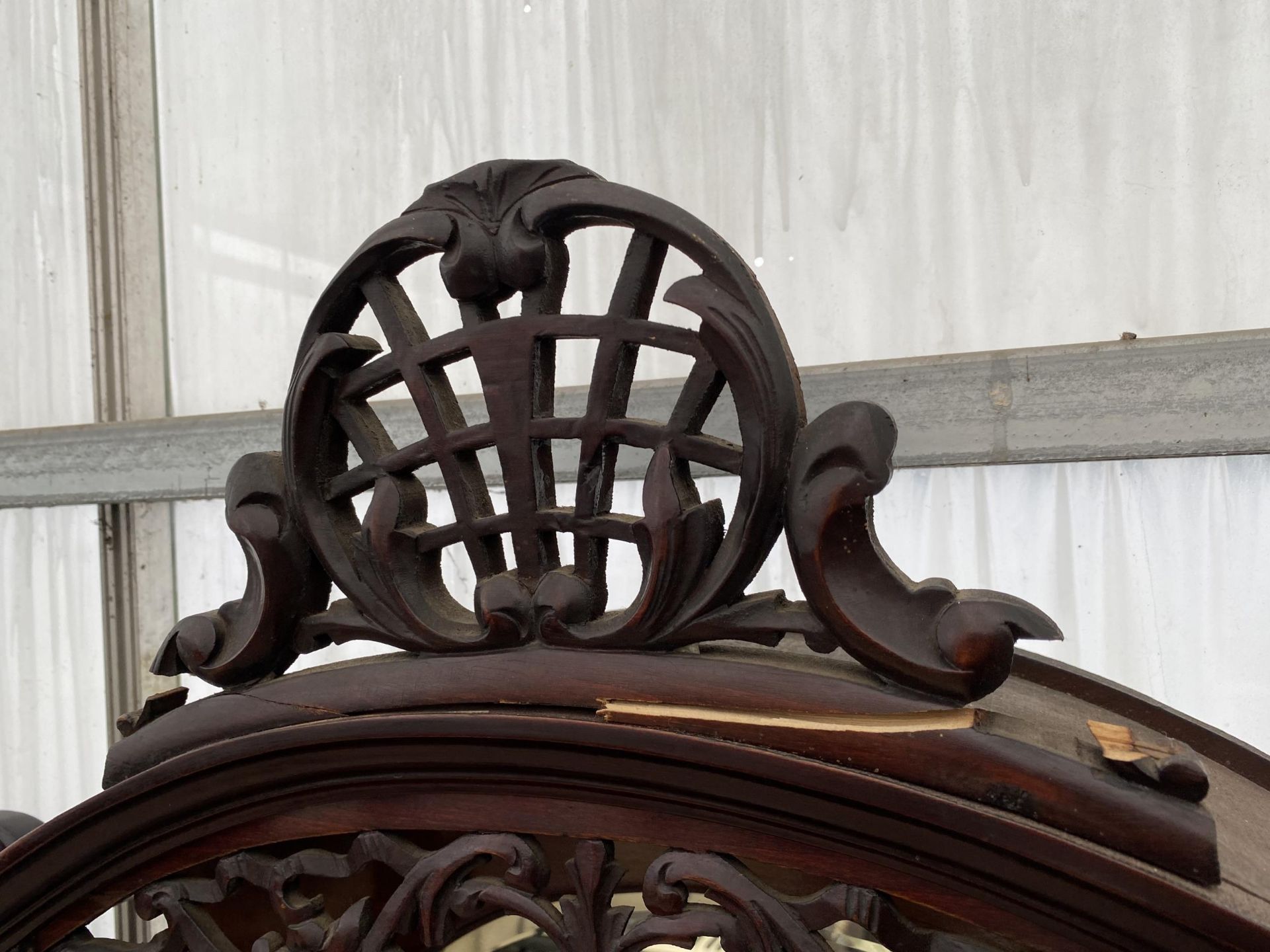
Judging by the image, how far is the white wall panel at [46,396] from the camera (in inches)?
56.2

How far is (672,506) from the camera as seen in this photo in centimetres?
45

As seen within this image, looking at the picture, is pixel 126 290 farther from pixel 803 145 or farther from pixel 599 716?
pixel 599 716

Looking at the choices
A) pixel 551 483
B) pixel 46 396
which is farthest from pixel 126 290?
pixel 551 483

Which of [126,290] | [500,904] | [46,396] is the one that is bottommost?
[500,904]

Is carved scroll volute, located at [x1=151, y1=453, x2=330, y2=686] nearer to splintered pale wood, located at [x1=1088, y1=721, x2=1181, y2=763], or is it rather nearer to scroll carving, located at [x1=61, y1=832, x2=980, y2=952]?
scroll carving, located at [x1=61, y1=832, x2=980, y2=952]

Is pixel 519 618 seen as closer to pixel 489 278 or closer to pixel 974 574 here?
pixel 489 278

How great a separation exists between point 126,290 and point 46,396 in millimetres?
237

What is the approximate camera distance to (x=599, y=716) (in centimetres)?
46

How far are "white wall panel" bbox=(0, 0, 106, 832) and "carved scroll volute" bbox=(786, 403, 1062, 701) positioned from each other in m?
1.32

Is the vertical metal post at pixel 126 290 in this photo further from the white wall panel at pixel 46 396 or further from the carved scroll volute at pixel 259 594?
the carved scroll volute at pixel 259 594

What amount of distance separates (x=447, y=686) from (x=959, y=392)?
659 mm

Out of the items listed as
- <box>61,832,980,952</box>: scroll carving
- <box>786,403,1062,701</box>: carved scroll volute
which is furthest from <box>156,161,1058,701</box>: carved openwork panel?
<box>61,832,980,952</box>: scroll carving

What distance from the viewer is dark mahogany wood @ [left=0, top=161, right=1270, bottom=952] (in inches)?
16.2

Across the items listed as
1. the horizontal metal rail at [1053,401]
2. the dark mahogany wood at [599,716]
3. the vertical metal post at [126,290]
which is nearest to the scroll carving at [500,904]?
the dark mahogany wood at [599,716]
